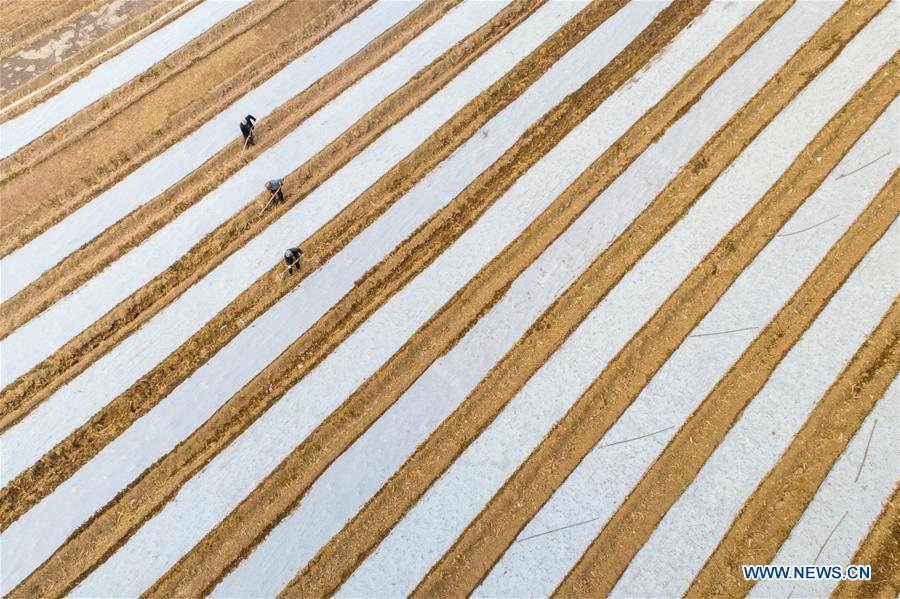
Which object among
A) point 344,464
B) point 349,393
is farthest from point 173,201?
point 344,464

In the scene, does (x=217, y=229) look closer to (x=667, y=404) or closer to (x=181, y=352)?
(x=181, y=352)

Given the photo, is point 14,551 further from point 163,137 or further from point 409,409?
point 163,137

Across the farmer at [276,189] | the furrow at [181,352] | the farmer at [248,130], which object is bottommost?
the furrow at [181,352]

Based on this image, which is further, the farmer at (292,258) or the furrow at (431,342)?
the farmer at (292,258)

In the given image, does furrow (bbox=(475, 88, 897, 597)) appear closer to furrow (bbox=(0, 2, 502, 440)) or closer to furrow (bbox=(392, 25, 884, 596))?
furrow (bbox=(392, 25, 884, 596))

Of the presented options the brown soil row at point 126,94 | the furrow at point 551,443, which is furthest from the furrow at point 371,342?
the brown soil row at point 126,94

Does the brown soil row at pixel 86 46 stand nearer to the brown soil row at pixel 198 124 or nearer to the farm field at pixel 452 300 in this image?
the farm field at pixel 452 300

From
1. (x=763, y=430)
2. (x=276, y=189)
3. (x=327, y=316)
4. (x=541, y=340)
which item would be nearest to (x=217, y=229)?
(x=276, y=189)
